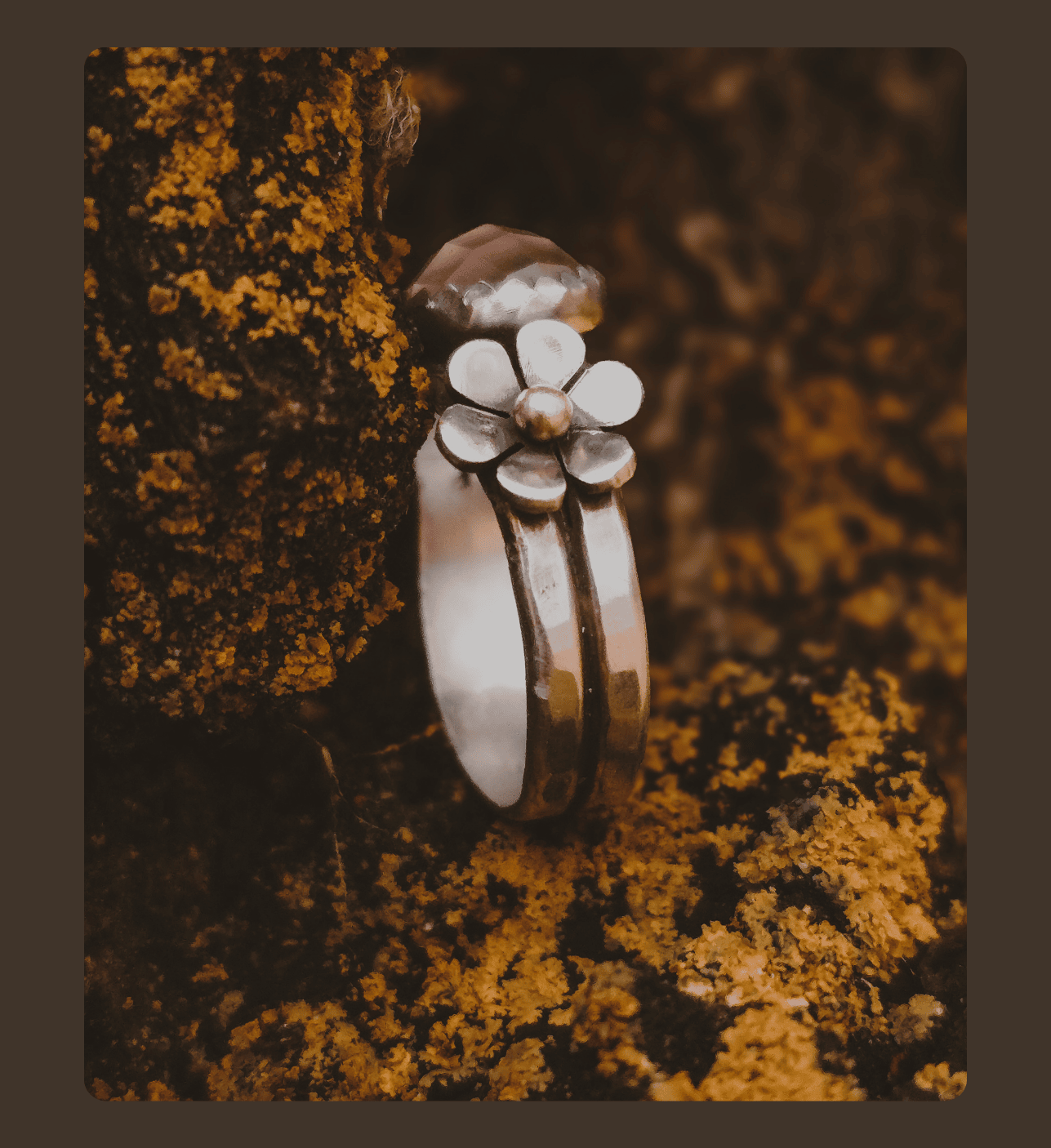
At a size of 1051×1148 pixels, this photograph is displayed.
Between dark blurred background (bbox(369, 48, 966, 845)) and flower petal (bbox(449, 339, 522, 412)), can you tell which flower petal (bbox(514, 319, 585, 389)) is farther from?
dark blurred background (bbox(369, 48, 966, 845))

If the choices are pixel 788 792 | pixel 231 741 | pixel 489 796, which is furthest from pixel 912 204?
pixel 231 741

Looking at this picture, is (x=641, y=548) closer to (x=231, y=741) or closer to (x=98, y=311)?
(x=231, y=741)

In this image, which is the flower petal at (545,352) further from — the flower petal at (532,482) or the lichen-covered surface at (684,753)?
the lichen-covered surface at (684,753)

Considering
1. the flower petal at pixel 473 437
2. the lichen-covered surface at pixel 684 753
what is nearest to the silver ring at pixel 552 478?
the flower petal at pixel 473 437

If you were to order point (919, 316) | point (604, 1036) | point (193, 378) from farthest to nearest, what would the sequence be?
point (919, 316) → point (604, 1036) → point (193, 378)

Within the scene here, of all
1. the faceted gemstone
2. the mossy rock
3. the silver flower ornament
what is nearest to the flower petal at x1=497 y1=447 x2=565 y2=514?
the silver flower ornament

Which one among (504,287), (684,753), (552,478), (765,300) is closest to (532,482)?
(552,478)

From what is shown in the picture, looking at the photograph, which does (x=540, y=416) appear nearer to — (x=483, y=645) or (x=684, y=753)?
(x=483, y=645)
